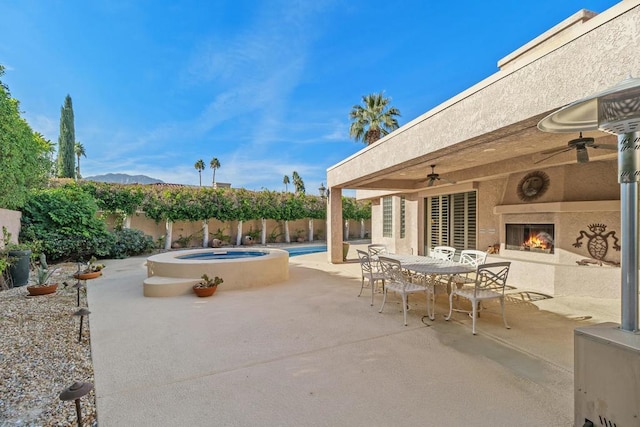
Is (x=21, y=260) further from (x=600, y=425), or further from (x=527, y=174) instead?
(x=527, y=174)

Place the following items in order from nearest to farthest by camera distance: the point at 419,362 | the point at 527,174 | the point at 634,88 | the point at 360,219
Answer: the point at 634,88
the point at 419,362
the point at 527,174
the point at 360,219

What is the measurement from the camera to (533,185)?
769 cm

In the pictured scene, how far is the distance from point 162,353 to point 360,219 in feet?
71.7

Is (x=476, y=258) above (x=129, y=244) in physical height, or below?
above

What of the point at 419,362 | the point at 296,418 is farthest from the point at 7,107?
the point at 419,362

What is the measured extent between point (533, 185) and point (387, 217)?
23.3 ft

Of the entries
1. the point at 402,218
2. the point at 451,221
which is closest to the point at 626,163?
the point at 451,221

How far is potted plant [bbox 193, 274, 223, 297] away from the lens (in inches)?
255

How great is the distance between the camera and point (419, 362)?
3447mm

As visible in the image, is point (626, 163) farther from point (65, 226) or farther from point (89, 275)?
point (65, 226)

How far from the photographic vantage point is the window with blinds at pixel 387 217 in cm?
1397

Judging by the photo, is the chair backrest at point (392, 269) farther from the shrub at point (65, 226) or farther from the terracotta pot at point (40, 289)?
the shrub at point (65, 226)

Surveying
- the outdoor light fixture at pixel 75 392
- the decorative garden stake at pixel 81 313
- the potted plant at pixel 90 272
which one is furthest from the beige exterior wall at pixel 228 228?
the outdoor light fixture at pixel 75 392

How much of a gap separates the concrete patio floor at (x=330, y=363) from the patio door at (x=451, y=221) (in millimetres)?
3988
